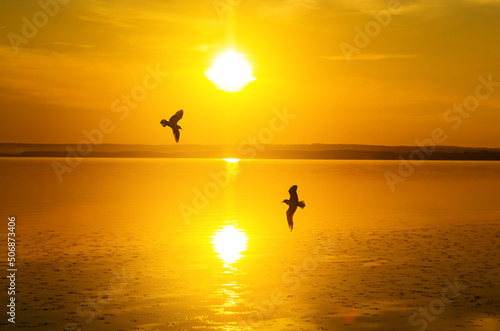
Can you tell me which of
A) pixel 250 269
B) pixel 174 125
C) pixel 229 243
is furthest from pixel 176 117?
pixel 229 243

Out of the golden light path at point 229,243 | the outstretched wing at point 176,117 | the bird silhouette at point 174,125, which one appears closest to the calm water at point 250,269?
the golden light path at point 229,243

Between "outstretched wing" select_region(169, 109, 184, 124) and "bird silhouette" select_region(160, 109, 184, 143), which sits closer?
"bird silhouette" select_region(160, 109, 184, 143)

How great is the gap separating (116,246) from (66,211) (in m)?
18.8

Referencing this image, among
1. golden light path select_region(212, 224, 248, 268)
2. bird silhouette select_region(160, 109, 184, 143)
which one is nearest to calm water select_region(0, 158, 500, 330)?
golden light path select_region(212, 224, 248, 268)

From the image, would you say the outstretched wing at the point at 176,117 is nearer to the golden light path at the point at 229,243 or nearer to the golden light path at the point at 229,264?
the golden light path at the point at 229,264

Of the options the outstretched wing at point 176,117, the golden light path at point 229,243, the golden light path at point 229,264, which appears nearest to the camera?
the outstretched wing at point 176,117

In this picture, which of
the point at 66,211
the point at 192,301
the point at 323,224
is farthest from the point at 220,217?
the point at 192,301

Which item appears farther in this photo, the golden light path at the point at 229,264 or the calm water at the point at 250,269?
the golden light path at the point at 229,264

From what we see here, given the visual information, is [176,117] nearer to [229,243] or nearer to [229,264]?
[229,264]

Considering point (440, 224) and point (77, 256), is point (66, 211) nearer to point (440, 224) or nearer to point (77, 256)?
point (77, 256)

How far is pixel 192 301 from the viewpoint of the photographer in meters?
20.0

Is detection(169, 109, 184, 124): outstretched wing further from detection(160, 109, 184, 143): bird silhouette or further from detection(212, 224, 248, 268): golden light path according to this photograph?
detection(212, 224, 248, 268): golden light path

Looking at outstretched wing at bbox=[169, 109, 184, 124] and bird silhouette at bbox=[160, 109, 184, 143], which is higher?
outstretched wing at bbox=[169, 109, 184, 124]

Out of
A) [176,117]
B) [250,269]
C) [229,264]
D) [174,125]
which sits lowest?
[250,269]
